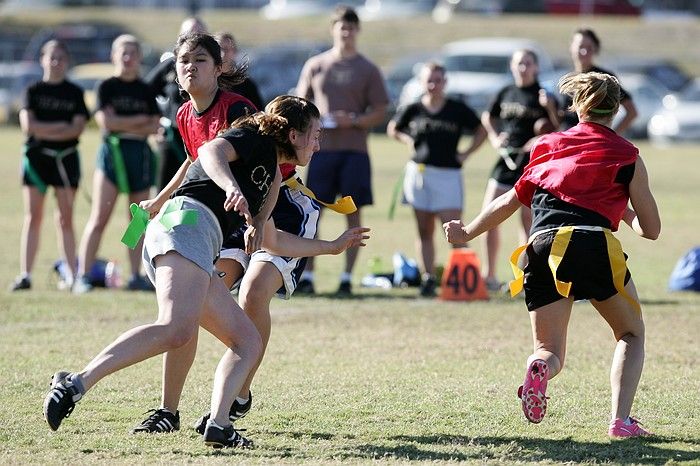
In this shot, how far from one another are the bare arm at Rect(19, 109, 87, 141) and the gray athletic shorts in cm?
583

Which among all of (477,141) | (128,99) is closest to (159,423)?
(128,99)

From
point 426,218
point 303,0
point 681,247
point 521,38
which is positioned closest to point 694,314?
point 426,218

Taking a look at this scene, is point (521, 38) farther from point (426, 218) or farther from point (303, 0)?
point (426, 218)

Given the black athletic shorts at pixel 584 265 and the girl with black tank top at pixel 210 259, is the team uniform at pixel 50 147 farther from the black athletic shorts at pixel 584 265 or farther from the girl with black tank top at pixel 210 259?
the black athletic shorts at pixel 584 265

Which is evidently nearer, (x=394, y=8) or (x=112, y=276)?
(x=112, y=276)

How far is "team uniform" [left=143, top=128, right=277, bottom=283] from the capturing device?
17.9 feet

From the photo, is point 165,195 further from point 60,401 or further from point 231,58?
point 231,58

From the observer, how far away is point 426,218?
11406 mm

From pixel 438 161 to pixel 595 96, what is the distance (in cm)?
556

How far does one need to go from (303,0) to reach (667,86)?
15263 mm

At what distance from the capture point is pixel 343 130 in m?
11.3

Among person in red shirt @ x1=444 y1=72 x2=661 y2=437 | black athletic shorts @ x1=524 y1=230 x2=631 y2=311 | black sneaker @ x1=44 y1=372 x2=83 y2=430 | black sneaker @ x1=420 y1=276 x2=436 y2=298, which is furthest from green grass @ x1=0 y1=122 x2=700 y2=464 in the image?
black athletic shorts @ x1=524 y1=230 x2=631 y2=311

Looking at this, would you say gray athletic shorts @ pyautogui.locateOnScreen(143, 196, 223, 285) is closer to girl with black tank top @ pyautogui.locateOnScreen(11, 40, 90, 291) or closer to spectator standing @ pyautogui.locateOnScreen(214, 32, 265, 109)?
spectator standing @ pyautogui.locateOnScreen(214, 32, 265, 109)

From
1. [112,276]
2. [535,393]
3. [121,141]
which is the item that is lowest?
[535,393]
